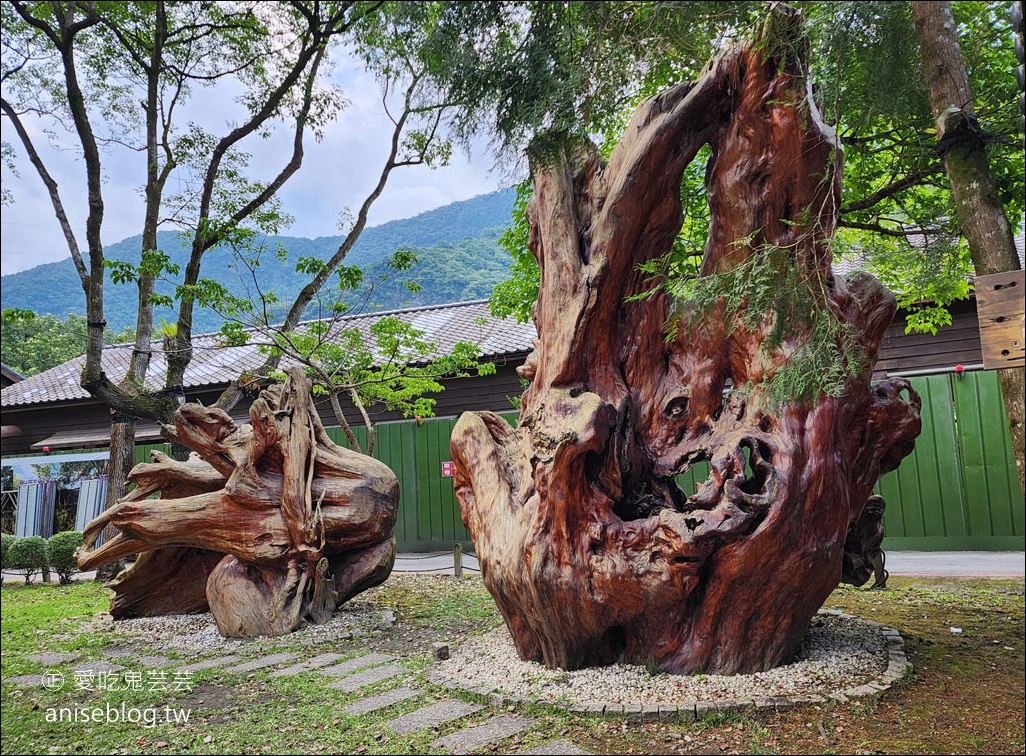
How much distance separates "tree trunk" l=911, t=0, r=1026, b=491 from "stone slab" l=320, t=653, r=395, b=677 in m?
3.86

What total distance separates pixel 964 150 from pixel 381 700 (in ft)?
13.0

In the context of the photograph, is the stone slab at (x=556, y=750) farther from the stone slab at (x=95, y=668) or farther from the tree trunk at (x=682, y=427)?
the stone slab at (x=95, y=668)

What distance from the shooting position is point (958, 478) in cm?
918

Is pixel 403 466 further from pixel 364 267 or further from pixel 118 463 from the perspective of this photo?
pixel 118 463

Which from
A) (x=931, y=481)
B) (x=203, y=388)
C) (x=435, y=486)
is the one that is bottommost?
(x=931, y=481)

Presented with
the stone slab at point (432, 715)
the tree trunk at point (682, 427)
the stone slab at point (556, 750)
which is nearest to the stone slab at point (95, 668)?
the stone slab at point (432, 715)

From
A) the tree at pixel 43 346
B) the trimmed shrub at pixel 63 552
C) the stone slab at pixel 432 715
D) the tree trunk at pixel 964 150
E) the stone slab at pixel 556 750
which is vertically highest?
the tree at pixel 43 346

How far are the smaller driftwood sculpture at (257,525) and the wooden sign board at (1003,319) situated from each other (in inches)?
198

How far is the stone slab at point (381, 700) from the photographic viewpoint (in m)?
3.73

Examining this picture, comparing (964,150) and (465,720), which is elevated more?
(964,150)

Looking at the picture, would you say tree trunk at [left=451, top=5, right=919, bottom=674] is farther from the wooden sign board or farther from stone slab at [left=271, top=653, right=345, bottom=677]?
stone slab at [left=271, top=653, right=345, bottom=677]

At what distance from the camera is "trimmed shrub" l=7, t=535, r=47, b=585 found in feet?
29.3

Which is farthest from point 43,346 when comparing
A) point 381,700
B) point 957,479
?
point 957,479

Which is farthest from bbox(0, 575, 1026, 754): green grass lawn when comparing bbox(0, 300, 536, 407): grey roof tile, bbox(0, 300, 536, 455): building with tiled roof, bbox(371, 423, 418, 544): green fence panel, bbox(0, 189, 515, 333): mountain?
bbox(0, 300, 536, 407): grey roof tile
